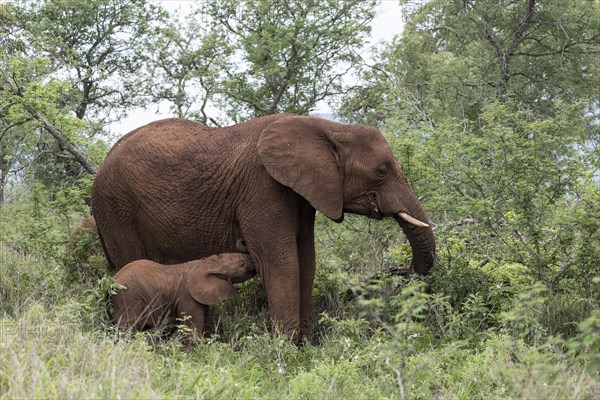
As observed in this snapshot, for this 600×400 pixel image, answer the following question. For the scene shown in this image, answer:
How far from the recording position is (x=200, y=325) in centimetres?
791

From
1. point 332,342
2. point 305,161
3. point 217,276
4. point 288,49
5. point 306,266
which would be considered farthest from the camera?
point 288,49

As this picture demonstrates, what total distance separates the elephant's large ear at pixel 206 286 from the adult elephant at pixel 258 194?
1.28 feet

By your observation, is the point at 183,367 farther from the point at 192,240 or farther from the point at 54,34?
the point at 54,34

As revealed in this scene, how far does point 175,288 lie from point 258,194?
3.79ft

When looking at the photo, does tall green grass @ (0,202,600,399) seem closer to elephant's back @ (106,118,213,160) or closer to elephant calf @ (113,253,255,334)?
elephant calf @ (113,253,255,334)

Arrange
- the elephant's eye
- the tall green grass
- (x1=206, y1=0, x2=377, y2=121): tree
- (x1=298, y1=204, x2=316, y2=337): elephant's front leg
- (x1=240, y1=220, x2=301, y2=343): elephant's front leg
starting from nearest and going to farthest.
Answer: the tall green grass, (x1=240, y1=220, x2=301, y2=343): elephant's front leg, the elephant's eye, (x1=298, y1=204, x2=316, y2=337): elephant's front leg, (x1=206, y1=0, x2=377, y2=121): tree

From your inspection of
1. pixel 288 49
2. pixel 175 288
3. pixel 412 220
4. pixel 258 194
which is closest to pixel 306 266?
pixel 258 194

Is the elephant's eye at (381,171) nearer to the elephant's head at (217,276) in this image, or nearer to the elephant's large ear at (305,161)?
the elephant's large ear at (305,161)

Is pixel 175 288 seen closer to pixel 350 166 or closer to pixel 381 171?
pixel 350 166

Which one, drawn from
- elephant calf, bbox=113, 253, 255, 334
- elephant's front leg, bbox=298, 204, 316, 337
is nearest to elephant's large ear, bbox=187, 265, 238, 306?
elephant calf, bbox=113, 253, 255, 334

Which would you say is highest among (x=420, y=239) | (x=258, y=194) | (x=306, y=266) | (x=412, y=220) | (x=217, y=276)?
(x=258, y=194)

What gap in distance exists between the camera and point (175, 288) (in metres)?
7.89

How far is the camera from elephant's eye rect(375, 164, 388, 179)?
26.1 feet

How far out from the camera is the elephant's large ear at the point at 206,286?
7.82 metres
